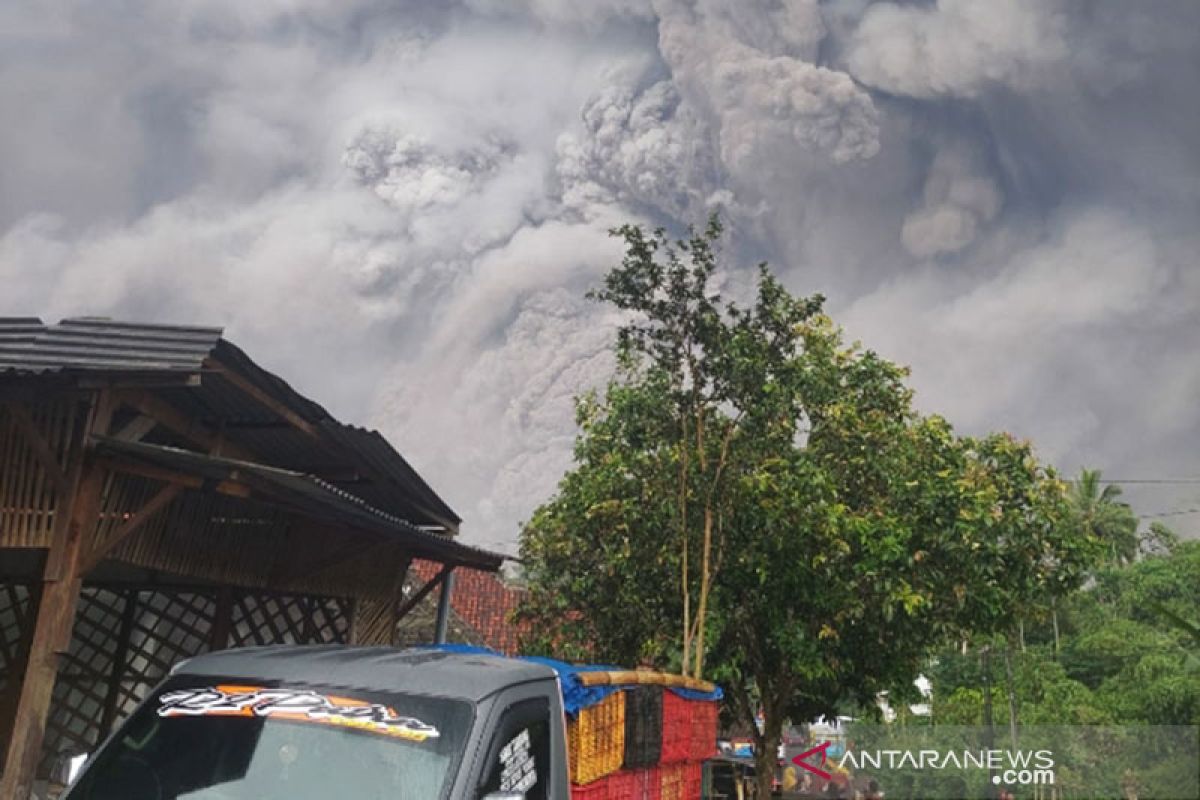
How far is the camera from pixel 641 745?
254 inches

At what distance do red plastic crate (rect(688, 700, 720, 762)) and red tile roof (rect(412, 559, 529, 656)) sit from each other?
21.0 meters

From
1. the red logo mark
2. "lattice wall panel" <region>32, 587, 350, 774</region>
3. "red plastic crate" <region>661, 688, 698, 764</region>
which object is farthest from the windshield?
the red logo mark

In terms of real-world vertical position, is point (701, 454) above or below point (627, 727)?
above

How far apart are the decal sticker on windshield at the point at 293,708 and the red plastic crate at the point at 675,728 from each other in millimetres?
3743

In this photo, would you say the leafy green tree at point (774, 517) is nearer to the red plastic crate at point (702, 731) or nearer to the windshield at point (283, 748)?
the red plastic crate at point (702, 731)

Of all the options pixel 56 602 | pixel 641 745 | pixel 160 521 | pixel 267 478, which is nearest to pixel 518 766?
pixel 641 745

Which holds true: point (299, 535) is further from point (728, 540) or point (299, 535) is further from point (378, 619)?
point (728, 540)

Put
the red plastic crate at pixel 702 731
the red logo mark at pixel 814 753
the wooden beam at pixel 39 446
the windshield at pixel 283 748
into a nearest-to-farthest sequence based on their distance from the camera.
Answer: the windshield at pixel 283 748 → the wooden beam at pixel 39 446 → the red plastic crate at pixel 702 731 → the red logo mark at pixel 814 753

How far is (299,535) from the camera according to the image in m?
12.1

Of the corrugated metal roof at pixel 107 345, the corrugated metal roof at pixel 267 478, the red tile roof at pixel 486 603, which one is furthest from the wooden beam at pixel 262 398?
the red tile roof at pixel 486 603

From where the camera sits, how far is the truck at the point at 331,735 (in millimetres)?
3572

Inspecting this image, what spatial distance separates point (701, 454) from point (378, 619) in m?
5.49

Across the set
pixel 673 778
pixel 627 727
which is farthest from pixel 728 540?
pixel 627 727

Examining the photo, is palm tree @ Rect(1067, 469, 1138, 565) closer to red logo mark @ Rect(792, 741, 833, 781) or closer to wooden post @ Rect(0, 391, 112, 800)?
red logo mark @ Rect(792, 741, 833, 781)
